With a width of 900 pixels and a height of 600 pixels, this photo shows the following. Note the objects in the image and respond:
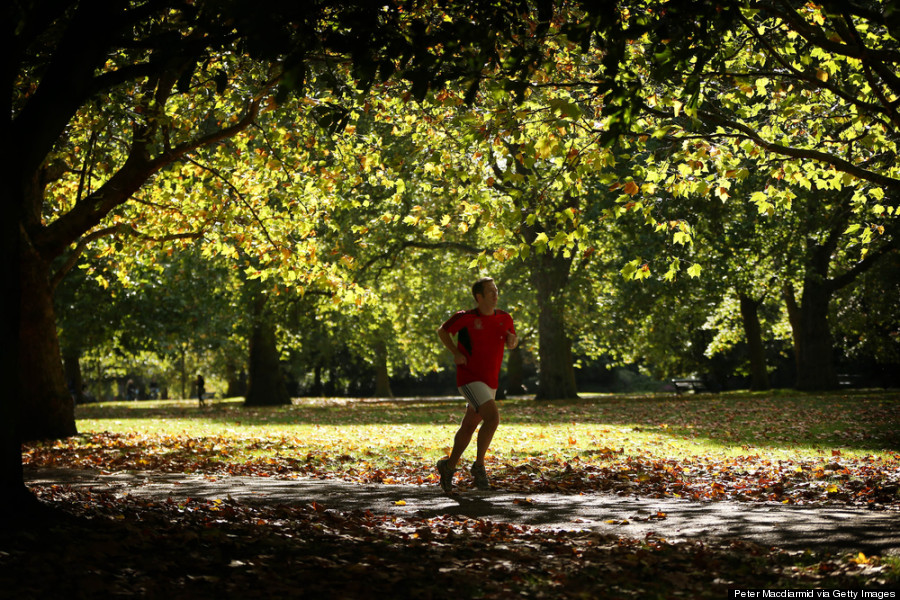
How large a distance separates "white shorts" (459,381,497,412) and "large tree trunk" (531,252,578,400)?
20.1 meters

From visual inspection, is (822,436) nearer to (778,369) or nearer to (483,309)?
(483,309)

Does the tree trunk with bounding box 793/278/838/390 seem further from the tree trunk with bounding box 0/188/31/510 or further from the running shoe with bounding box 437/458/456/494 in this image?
the tree trunk with bounding box 0/188/31/510

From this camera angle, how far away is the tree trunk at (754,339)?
31516mm

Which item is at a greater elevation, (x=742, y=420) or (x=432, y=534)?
(x=432, y=534)

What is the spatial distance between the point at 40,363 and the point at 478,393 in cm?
989

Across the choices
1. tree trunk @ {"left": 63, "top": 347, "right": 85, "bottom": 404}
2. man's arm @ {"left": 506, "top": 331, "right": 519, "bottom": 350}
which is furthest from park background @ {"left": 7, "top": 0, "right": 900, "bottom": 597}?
tree trunk @ {"left": 63, "top": 347, "right": 85, "bottom": 404}

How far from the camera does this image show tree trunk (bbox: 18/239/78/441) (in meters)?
13.9

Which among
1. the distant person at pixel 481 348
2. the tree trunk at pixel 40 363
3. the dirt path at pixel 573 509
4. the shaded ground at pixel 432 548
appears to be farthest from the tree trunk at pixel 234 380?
the shaded ground at pixel 432 548

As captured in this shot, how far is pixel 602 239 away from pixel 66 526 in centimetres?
2449

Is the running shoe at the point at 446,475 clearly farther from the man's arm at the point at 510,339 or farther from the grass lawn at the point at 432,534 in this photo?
the man's arm at the point at 510,339

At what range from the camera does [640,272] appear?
30.3ft

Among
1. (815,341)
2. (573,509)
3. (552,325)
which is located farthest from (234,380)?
(573,509)

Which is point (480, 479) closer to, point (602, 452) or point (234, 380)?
point (602, 452)

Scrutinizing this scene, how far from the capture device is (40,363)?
Answer: 1434cm
